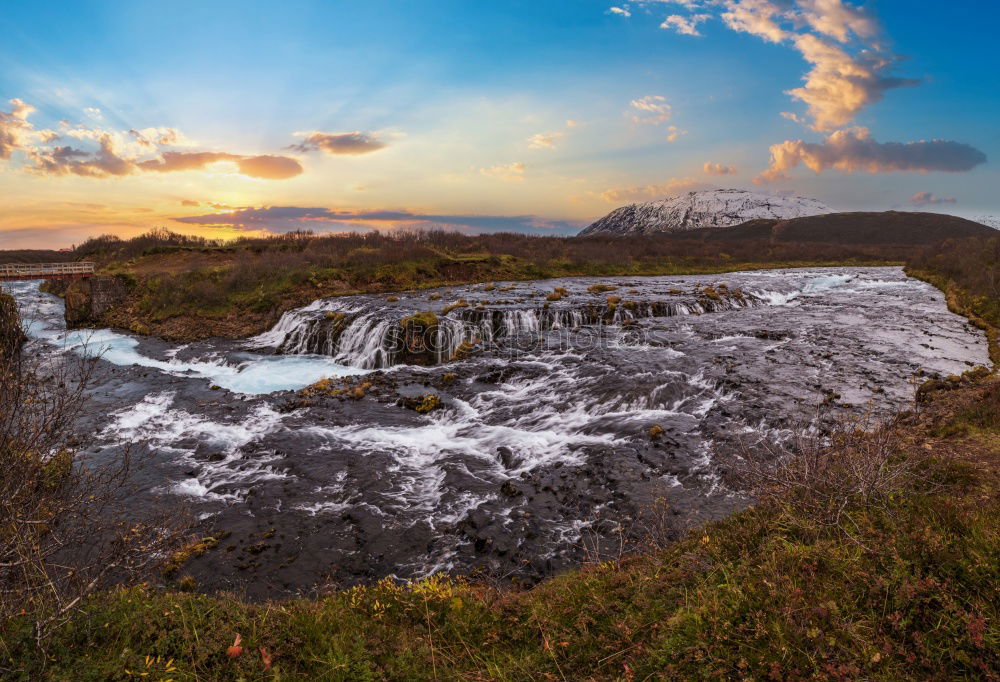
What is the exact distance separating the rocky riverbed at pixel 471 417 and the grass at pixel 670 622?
107 inches

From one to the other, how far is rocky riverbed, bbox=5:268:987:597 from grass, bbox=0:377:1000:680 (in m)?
2.72

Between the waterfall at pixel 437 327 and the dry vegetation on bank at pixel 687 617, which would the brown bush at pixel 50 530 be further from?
the waterfall at pixel 437 327

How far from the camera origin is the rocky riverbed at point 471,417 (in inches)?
344

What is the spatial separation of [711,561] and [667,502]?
164 inches

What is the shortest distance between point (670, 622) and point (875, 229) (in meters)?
201

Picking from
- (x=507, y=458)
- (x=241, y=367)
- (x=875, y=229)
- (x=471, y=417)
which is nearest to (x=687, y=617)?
(x=507, y=458)

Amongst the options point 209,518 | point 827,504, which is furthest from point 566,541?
point 209,518

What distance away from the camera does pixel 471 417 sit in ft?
49.1

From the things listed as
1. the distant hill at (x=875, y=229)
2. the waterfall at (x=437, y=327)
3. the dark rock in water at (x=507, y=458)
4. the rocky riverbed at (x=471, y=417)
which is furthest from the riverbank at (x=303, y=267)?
the distant hill at (x=875, y=229)

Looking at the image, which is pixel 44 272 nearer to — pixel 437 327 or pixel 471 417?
pixel 437 327

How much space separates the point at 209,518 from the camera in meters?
9.61

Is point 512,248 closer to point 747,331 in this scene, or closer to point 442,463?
point 747,331

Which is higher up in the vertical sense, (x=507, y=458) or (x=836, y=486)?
(x=836, y=486)

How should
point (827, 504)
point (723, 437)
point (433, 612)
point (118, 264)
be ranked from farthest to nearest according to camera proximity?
1. point (118, 264)
2. point (723, 437)
3. point (827, 504)
4. point (433, 612)
